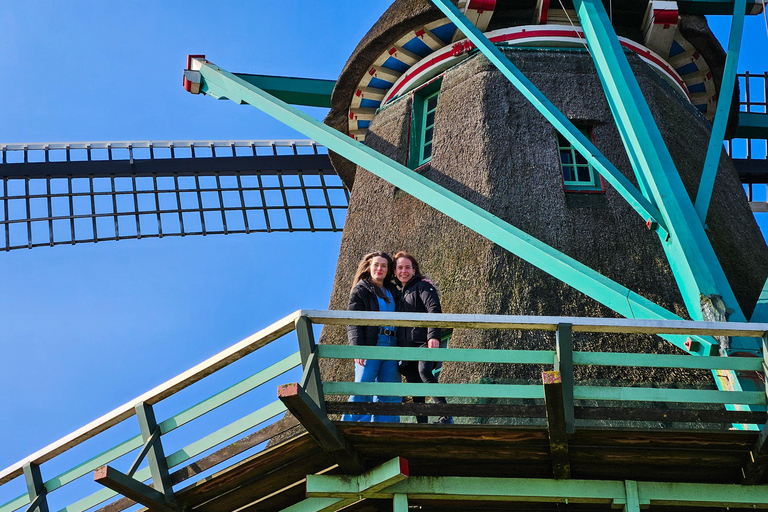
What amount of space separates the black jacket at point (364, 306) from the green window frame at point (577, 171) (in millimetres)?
2132

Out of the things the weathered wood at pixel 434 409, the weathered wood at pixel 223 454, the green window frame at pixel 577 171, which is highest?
the green window frame at pixel 577 171

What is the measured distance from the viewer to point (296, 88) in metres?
9.22

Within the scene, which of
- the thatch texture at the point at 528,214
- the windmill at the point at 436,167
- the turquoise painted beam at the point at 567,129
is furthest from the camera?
the thatch texture at the point at 528,214

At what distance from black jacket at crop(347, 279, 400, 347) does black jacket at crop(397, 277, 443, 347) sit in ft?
0.25

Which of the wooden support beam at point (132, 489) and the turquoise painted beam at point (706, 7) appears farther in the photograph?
the turquoise painted beam at point (706, 7)

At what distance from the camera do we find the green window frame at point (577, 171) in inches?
261

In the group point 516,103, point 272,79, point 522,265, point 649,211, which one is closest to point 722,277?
point 649,211

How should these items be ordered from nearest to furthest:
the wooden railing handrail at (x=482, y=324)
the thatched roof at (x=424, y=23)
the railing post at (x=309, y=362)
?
the railing post at (x=309, y=362) → the wooden railing handrail at (x=482, y=324) → the thatched roof at (x=424, y=23)

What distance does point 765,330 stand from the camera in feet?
13.1

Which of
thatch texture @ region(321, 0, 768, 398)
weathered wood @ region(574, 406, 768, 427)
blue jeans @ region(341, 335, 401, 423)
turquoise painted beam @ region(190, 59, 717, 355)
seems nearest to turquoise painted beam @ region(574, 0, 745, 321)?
turquoise painted beam @ region(190, 59, 717, 355)

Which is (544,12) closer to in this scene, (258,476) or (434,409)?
(434,409)

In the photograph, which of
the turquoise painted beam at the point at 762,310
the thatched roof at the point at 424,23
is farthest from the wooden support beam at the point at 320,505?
the thatched roof at the point at 424,23

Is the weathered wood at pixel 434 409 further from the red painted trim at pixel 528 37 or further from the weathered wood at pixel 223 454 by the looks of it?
the red painted trim at pixel 528 37

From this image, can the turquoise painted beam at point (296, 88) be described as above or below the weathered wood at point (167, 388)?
above
